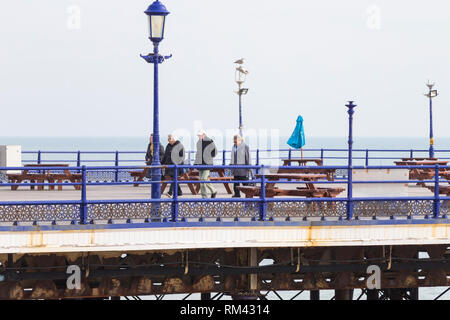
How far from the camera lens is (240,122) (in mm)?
33531

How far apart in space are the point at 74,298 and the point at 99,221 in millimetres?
1911

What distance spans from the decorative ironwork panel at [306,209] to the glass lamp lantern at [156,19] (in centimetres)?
376

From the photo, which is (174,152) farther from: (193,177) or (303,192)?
(303,192)

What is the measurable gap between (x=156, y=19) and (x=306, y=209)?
179 inches

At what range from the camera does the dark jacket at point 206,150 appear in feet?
68.1

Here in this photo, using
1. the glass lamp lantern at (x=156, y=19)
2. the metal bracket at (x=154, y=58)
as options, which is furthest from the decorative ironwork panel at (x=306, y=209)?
the glass lamp lantern at (x=156, y=19)

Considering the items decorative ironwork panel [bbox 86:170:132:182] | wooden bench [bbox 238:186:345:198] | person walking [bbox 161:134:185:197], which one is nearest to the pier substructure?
wooden bench [bbox 238:186:345:198]

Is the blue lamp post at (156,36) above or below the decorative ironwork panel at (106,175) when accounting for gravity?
above

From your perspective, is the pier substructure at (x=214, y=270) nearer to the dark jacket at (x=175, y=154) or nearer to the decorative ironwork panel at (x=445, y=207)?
the decorative ironwork panel at (x=445, y=207)

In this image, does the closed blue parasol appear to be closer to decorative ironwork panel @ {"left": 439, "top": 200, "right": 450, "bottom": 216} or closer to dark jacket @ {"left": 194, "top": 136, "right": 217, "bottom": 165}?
dark jacket @ {"left": 194, "top": 136, "right": 217, "bottom": 165}

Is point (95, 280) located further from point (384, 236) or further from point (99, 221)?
point (384, 236)

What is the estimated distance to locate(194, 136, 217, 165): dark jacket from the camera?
68.1 ft

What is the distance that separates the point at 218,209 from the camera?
1814 centimetres
